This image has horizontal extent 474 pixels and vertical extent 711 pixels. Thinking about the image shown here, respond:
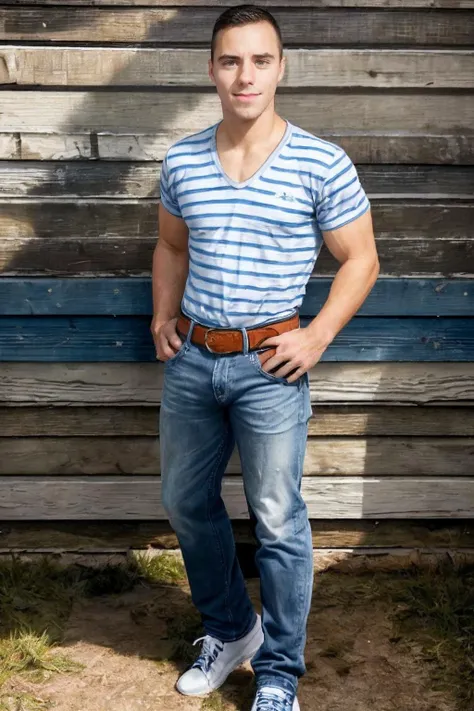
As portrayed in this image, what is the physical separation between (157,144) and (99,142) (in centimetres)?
23

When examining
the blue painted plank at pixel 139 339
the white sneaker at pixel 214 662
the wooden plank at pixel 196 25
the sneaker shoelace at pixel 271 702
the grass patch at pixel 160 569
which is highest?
the wooden plank at pixel 196 25

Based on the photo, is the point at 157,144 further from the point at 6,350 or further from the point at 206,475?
the point at 206,475

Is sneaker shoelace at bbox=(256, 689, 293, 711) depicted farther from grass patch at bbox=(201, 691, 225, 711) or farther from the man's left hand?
the man's left hand

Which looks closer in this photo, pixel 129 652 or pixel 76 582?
pixel 129 652

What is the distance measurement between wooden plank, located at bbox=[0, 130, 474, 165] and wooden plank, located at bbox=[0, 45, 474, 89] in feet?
0.65

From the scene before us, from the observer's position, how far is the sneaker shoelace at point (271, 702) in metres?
3.24

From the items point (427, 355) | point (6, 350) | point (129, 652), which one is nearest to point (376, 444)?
point (427, 355)

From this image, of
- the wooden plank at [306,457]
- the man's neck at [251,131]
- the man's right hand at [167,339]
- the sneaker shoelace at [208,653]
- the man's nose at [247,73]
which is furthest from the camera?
the wooden plank at [306,457]

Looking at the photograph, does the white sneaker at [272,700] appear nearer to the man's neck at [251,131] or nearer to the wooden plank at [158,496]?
the wooden plank at [158,496]

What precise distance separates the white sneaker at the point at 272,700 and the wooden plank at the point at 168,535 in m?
1.08

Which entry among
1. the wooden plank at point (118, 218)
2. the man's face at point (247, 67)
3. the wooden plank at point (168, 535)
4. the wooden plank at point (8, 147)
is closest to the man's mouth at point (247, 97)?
the man's face at point (247, 67)

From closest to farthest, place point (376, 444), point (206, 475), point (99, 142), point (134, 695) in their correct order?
point (206, 475), point (134, 695), point (99, 142), point (376, 444)

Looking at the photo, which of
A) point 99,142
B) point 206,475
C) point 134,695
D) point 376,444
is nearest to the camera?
point 206,475

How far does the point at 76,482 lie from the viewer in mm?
4203
